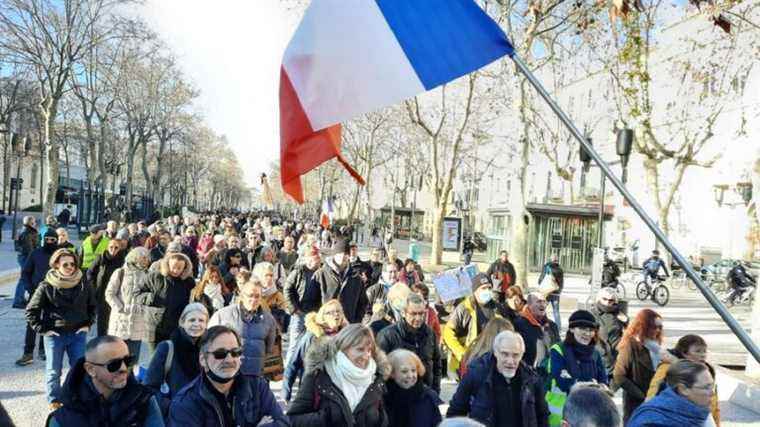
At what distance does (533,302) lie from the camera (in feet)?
20.8

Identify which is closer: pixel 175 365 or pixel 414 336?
pixel 175 365

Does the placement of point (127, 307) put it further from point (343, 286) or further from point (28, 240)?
point (28, 240)

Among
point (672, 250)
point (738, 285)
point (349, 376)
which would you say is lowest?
point (738, 285)

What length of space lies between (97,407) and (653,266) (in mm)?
17815

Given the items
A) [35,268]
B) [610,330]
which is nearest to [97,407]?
[610,330]

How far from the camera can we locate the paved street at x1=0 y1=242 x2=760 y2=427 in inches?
246

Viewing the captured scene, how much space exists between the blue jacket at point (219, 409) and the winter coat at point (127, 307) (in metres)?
3.58

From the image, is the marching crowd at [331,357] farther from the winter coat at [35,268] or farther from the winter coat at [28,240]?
the winter coat at [28,240]

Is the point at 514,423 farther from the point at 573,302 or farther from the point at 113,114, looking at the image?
the point at 113,114

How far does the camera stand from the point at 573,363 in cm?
475

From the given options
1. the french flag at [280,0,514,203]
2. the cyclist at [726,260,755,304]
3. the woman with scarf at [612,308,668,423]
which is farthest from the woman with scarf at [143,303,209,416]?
Answer: the cyclist at [726,260,755,304]

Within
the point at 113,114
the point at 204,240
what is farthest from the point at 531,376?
the point at 113,114

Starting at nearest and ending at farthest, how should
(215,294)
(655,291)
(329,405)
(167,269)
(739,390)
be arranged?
1. (329,405)
2. (167,269)
3. (215,294)
4. (739,390)
5. (655,291)

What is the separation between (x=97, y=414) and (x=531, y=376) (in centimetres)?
252
